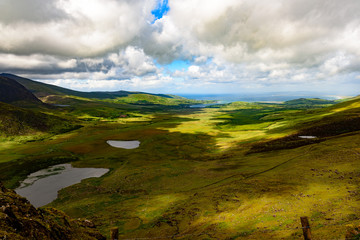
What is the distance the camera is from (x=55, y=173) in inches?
2835

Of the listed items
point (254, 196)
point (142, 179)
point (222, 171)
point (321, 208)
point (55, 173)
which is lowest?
point (55, 173)

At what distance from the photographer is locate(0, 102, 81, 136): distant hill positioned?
149875 mm

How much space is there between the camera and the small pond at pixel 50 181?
52763mm

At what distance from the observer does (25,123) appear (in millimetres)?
163250

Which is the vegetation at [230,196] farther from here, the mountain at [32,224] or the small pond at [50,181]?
the mountain at [32,224]

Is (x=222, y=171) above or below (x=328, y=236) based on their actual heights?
below

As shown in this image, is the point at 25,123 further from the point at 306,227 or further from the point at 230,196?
the point at 306,227

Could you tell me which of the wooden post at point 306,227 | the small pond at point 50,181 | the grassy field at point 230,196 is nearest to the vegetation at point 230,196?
the grassy field at point 230,196

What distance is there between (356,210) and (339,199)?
13.4ft

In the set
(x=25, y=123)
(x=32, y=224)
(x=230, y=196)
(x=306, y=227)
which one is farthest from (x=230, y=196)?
(x=25, y=123)

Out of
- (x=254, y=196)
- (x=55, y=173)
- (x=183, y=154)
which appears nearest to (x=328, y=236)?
(x=254, y=196)

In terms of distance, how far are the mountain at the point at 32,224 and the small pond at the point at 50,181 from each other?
38732 millimetres

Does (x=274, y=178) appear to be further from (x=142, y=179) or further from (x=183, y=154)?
(x=183, y=154)

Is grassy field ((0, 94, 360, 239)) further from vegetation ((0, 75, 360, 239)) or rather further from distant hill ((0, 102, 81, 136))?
distant hill ((0, 102, 81, 136))
